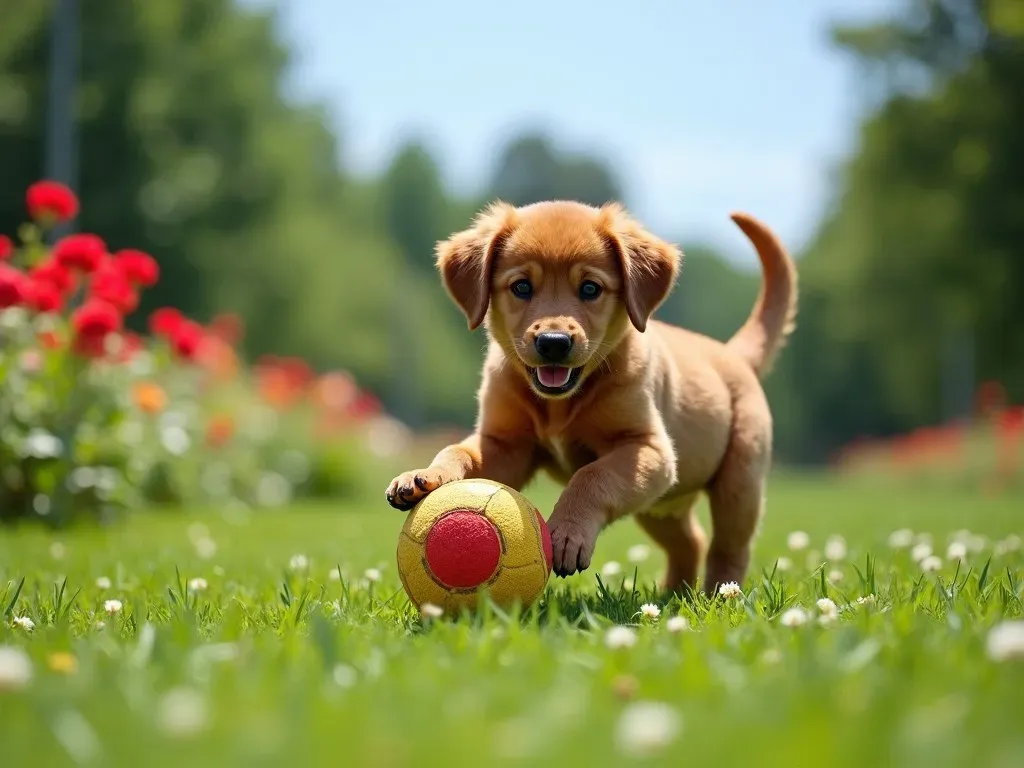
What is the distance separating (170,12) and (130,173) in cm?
370

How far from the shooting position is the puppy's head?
347 centimetres

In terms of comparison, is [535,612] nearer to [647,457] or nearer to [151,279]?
[647,457]

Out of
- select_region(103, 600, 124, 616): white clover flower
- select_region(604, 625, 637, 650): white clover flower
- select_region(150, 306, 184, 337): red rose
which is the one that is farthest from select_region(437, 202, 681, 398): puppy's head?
select_region(150, 306, 184, 337): red rose

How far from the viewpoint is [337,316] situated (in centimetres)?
3136

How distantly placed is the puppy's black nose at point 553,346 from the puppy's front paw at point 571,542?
0.52 meters

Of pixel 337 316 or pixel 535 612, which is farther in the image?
pixel 337 316

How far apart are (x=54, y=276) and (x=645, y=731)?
6097mm

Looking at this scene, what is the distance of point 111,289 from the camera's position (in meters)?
6.86

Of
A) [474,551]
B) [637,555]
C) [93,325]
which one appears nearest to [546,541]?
[474,551]

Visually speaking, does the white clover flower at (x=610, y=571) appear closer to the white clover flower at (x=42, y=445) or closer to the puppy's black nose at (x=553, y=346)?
the puppy's black nose at (x=553, y=346)

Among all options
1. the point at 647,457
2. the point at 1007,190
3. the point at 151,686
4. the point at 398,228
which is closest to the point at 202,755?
the point at 151,686

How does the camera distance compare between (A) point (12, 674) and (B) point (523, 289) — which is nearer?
(A) point (12, 674)

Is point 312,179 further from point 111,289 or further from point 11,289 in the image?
point 11,289

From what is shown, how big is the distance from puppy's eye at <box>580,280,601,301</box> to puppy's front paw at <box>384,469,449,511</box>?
0.90 meters
